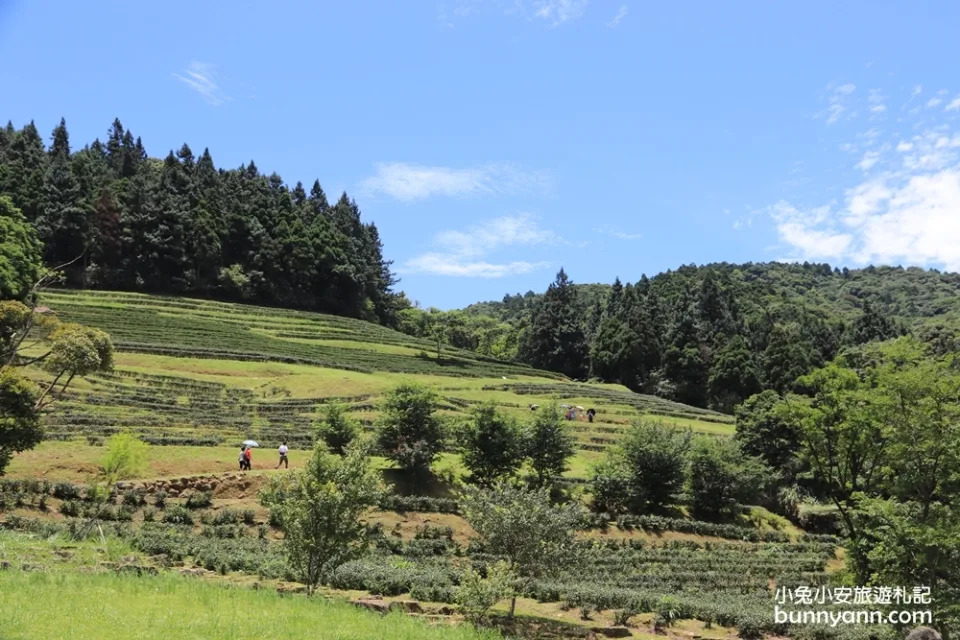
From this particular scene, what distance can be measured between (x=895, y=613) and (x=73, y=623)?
1642 cm

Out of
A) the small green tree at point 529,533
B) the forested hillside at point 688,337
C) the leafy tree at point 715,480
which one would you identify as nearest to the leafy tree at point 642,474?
the leafy tree at point 715,480

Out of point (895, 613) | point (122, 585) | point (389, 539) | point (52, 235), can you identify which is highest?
point (52, 235)

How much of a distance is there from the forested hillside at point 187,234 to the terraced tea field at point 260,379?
742 cm

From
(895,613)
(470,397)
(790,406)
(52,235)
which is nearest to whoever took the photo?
(895,613)

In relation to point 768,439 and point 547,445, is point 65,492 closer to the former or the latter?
point 547,445

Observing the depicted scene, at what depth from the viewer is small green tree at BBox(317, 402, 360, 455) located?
3328 centimetres

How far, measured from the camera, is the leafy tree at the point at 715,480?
38156mm

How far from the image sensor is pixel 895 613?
15.0 m

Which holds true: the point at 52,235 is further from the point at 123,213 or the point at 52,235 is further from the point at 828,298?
the point at 828,298

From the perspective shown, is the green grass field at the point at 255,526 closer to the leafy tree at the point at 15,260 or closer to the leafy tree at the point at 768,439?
the leafy tree at the point at 768,439

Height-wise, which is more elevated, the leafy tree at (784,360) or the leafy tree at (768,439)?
the leafy tree at (784,360)

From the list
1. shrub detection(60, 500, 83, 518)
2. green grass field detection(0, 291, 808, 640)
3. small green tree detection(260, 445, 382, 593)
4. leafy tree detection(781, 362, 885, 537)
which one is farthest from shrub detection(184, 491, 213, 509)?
leafy tree detection(781, 362, 885, 537)

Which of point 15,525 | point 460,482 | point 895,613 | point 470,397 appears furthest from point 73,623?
point 470,397

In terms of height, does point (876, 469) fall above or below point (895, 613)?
above
